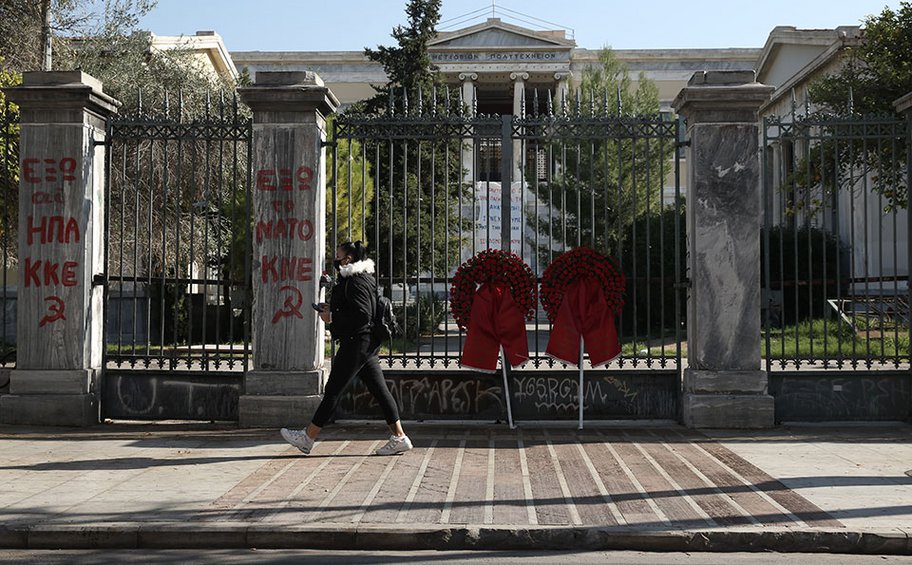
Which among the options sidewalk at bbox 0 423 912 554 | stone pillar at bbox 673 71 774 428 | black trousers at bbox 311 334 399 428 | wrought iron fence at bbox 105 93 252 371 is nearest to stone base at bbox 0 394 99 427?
sidewalk at bbox 0 423 912 554

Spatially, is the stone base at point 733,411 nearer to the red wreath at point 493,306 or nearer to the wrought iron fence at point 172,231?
the red wreath at point 493,306

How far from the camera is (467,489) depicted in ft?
22.1

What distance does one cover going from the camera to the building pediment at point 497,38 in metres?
55.0

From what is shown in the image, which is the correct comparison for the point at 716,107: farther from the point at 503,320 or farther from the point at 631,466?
the point at 631,466

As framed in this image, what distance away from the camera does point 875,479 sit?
709cm

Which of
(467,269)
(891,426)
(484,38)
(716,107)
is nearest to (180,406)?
(467,269)

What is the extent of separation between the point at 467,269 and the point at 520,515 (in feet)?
13.8

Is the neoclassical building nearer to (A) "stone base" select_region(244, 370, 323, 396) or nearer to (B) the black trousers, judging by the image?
(A) "stone base" select_region(244, 370, 323, 396)

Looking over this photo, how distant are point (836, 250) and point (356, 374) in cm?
533

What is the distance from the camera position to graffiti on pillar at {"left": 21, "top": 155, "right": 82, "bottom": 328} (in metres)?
9.95

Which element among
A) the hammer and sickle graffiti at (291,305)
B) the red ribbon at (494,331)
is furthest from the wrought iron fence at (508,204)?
the hammer and sickle graffiti at (291,305)

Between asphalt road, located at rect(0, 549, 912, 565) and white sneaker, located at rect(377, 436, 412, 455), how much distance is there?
2680 millimetres

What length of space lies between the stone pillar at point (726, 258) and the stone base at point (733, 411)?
11 millimetres

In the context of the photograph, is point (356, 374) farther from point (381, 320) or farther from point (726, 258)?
point (726, 258)
